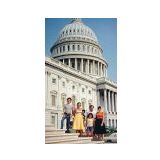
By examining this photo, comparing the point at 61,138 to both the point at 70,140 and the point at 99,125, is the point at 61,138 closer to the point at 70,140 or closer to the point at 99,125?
the point at 70,140

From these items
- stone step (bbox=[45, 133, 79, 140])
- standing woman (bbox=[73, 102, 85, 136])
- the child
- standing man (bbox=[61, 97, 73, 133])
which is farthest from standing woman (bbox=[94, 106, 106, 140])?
standing man (bbox=[61, 97, 73, 133])

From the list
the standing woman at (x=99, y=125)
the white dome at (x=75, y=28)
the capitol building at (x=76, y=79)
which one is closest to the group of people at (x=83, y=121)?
the standing woman at (x=99, y=125)

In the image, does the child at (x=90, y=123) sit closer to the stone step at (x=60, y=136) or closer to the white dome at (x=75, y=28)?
the stone step at (x=60, y=136)

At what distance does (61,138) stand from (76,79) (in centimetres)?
550

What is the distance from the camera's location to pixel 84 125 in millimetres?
10742

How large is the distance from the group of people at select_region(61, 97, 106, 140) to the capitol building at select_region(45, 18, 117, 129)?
0.23 metres

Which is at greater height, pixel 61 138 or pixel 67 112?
pixel 67 112

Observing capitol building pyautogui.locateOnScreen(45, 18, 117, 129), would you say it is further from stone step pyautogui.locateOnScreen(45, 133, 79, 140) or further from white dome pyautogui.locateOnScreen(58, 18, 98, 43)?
stone step pyautogui.locateOnScreen(45, 133, 79, 140)

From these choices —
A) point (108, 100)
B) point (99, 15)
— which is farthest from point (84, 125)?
point (99, 15)

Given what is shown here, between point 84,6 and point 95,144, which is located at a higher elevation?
point 84,6

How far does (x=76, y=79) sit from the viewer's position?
49.6 ft

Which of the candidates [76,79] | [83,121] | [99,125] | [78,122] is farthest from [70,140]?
[76,79]
